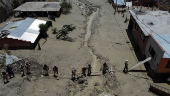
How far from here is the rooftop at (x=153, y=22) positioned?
17.3m

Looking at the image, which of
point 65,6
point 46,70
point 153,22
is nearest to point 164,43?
point 153,22

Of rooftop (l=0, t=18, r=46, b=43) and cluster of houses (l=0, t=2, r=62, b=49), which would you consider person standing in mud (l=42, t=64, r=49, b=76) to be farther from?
rooftop (l=0, t=18, r=46, b=43)

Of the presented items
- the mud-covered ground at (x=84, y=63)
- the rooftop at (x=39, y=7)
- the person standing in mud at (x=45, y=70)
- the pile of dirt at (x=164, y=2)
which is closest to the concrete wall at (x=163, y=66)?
the mud-covered ground at (x=84, y=63)

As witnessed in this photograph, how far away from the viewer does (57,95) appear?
11742mm

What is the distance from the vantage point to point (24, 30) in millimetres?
21500

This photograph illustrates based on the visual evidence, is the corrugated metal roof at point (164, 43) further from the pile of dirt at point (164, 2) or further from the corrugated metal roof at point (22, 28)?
the pile of dirt at point (164, 2)

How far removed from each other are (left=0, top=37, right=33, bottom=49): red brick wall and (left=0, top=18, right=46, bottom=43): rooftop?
0.66 m

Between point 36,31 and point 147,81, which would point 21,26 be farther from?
point 147,81

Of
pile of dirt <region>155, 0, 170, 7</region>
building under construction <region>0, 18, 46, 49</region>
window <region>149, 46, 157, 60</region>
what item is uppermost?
pile of dirt <region>155, 0, 170, 7</region>

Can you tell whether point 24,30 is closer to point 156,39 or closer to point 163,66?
point 156,39

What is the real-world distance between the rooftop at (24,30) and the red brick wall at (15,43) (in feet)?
2.17

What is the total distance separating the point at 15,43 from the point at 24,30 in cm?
316

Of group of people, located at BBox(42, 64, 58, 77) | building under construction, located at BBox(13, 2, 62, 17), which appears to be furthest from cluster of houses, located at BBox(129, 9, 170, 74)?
building under construction, located at BBox(13, 2, 62, 17)

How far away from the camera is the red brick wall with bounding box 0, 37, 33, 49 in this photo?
18.8 metres
